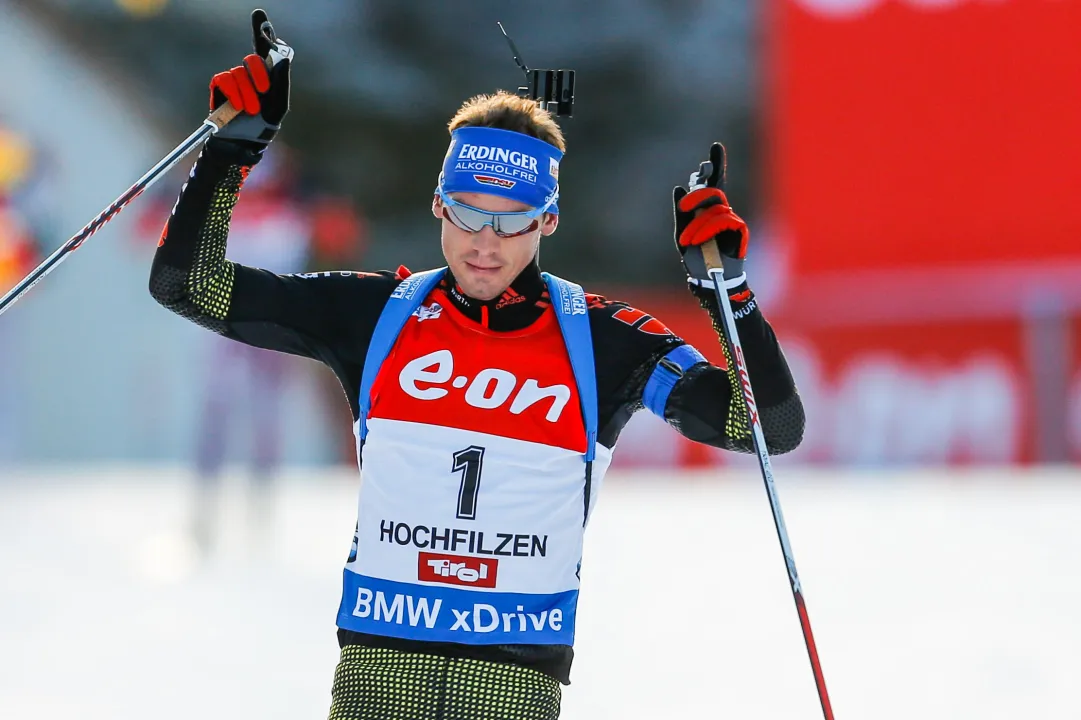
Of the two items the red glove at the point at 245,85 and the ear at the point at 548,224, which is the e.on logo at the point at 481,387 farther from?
the red glove at the point at 245,85

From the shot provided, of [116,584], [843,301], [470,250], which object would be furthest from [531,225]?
[843,301]

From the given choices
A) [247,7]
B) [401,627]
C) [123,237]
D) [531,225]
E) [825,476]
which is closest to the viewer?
[401,627]

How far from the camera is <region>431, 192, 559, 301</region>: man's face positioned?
2.53 m

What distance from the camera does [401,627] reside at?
242cm

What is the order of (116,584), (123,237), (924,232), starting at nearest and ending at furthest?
(116,584) → (924,232) → (123,237)

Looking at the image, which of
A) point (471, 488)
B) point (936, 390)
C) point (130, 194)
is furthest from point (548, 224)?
point (936, 390)

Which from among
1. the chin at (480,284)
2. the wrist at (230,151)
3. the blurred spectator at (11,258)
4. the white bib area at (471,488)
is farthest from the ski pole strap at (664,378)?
the blurred spectator at (11,258)

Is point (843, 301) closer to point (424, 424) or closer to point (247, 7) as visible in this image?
point (247, 7)

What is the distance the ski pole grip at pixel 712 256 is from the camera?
2582 millimetres

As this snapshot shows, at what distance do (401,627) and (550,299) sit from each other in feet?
2.07

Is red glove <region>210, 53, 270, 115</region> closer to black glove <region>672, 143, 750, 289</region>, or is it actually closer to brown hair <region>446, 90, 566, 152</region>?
brown hair <region>446, 90, 566, 152</region>

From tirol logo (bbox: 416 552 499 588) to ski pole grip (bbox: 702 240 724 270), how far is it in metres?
0.62

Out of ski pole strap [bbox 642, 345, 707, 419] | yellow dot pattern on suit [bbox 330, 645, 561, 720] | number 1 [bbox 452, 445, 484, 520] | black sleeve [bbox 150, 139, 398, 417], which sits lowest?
yellow dot pattern on suit [bbox 330, 645, 561, 720]

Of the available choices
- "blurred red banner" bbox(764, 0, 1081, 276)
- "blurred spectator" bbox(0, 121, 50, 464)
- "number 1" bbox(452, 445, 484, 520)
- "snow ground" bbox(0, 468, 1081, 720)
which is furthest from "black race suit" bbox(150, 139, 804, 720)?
"blurred red banner" bbox(764, 0, 1081, 276)
